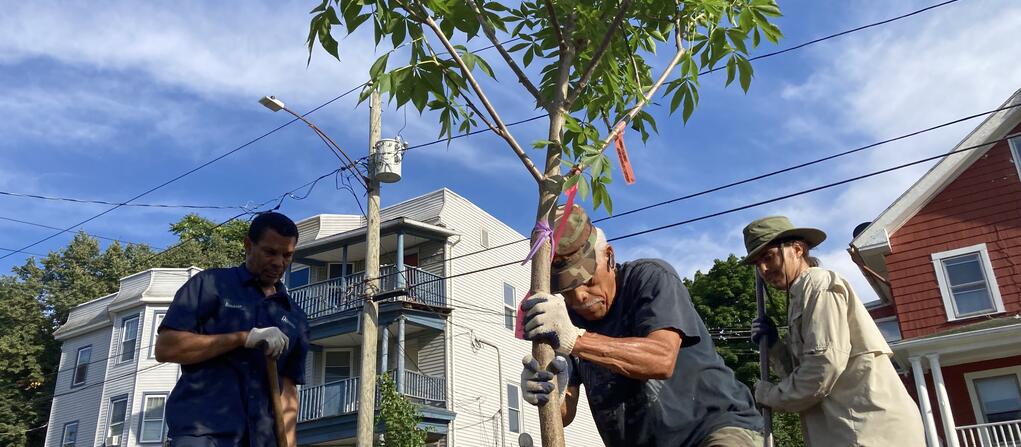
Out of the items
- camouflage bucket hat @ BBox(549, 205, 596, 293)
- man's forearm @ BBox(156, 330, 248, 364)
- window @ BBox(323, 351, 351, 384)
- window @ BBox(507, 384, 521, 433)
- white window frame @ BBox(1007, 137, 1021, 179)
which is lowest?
man's forearm @ BBox(156, 330, 248, 364)

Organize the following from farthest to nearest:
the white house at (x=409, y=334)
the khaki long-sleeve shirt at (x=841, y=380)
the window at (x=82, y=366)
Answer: the window at (x=82, y=366) → the white house at (x=409, y=334) → the khaki long-sleeve shirt at (x=841, y=380)

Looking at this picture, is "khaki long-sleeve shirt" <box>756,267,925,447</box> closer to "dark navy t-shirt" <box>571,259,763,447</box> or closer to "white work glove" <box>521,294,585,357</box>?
"dark navy t-shirt" <box>571,259,763,447</box>

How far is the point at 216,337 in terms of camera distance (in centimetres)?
381

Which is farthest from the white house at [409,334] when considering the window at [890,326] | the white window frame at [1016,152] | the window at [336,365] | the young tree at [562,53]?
the young tree at [562,53]

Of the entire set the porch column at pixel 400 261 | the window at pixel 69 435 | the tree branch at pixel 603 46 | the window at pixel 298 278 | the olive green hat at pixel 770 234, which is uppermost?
the window at pixel 298 278

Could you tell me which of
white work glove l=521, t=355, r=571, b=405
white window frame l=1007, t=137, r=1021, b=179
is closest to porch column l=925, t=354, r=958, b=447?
white window frame l=1007, t=137, r=1021, b=179

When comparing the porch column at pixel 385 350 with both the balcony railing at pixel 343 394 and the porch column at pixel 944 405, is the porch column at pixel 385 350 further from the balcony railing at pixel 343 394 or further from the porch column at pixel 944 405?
the porch column at pixel 944 405

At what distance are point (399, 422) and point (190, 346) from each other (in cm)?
1621

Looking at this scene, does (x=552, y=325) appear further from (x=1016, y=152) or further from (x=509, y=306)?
(x=509, y=306)

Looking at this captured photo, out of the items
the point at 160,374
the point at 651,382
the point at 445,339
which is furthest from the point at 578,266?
the point at 160,374

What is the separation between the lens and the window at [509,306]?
2859 cm

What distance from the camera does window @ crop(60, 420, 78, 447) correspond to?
33125mm

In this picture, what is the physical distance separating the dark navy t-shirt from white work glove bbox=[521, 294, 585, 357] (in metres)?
0.36

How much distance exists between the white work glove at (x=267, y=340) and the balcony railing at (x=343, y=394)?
67.1ft
